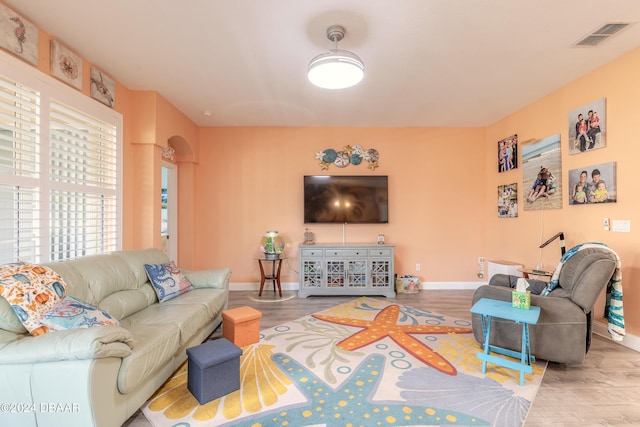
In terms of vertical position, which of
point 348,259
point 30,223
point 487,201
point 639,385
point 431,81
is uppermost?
point 431,81

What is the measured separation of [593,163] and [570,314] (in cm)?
185

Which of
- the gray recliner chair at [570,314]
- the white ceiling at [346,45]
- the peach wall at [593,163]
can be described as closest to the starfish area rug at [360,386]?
the gray recliner chair at [570,314]

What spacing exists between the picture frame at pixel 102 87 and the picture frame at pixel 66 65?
166 mm

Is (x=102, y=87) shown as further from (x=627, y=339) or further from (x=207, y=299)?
(x=627, y=339)

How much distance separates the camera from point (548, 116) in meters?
3.76

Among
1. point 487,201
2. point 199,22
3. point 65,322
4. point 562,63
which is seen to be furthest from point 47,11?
point 487,201

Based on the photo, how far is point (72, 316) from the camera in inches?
69.1

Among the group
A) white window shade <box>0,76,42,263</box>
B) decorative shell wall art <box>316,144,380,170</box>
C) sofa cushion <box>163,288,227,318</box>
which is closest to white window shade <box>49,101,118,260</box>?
white window shade <box>0,76,42,263</box>

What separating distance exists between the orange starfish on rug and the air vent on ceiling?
2.91 m

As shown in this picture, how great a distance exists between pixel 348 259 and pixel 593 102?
340cm

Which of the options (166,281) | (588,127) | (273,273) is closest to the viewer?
(166,281)

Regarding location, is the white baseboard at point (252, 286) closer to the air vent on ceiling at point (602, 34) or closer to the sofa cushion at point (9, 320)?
the sofa cushion at point (9, 320)

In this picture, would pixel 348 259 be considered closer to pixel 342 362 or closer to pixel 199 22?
pixel 342 362

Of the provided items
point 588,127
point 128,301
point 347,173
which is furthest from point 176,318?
point 588,127
